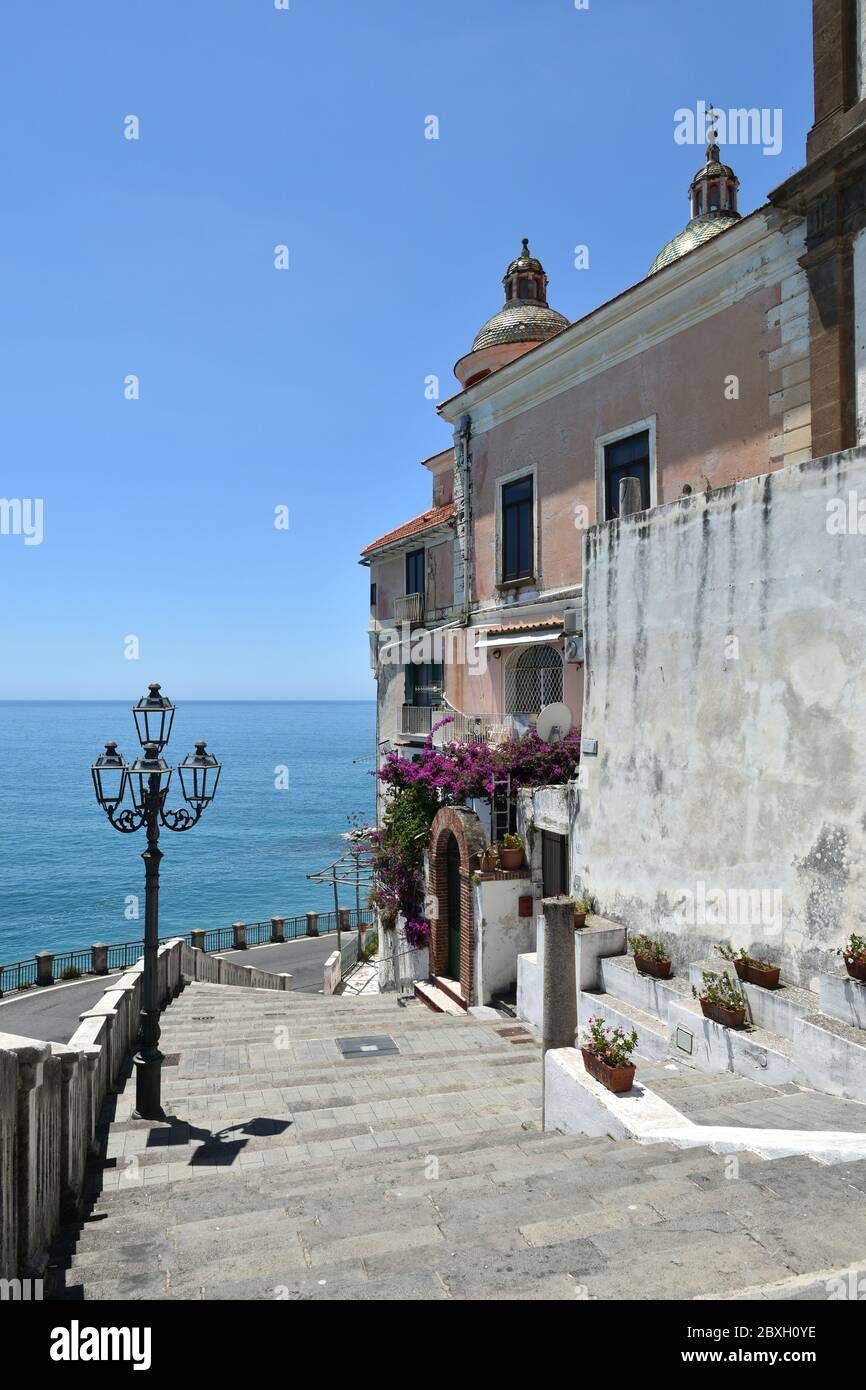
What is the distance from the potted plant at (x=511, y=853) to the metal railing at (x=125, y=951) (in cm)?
1300

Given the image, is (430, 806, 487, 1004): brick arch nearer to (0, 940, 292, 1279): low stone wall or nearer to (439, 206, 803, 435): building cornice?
(0, 940, 292, 1279): low stone wall

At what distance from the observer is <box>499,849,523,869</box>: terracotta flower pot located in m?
14.8

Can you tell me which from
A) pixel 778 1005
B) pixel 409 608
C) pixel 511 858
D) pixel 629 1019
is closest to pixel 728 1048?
pixel 778 1005

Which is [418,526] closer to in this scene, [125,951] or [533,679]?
[533,679]

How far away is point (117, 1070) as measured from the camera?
1087cm

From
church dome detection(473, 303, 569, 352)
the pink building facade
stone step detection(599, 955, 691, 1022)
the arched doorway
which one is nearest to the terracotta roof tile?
the pink building facade

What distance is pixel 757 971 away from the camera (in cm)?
854

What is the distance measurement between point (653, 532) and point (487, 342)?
14.6 m

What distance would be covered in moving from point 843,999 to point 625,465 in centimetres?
1037

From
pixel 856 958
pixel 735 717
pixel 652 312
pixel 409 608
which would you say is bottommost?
pixel 856 958

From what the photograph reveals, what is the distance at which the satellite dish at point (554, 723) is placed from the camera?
15.2 m

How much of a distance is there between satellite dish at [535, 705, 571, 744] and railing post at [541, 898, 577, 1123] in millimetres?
4505
